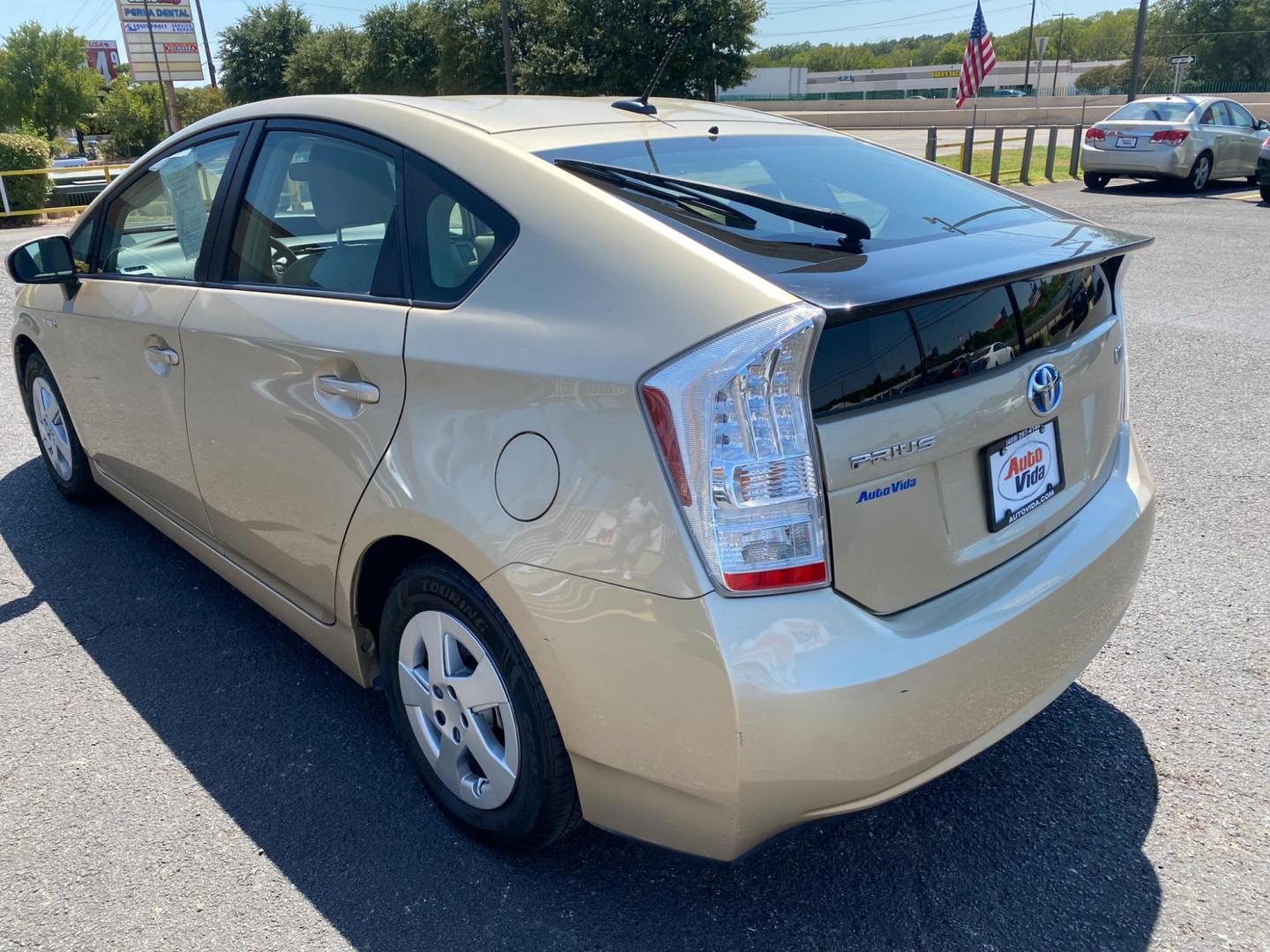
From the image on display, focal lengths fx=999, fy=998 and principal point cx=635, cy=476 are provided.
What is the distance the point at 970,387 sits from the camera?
78.4 inches

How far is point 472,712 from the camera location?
90.1 inches

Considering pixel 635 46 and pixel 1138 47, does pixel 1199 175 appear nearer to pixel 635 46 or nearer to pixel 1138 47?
pixel 1138 47

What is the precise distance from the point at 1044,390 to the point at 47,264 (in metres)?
3.53

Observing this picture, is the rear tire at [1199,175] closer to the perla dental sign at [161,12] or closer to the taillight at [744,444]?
the taillight at [744,444]

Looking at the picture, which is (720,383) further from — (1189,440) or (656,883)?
(1189,440)

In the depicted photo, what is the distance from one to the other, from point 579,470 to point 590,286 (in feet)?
1.25

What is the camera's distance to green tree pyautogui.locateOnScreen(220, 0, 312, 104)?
57.9 m

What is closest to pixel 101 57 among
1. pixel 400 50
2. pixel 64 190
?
pixel 400 50

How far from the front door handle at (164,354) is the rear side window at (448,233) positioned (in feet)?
3.59

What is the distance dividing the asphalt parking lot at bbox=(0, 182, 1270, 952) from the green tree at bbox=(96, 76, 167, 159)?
5992cm

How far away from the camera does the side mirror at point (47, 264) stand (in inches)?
146

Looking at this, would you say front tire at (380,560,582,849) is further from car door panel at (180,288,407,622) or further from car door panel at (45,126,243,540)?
car door panel at (45,126,243,540)

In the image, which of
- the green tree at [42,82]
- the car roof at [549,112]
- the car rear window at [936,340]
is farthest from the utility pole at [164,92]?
the car rear window at [936,340]

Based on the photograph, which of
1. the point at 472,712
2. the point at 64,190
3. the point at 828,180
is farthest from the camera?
the point at 64,190
